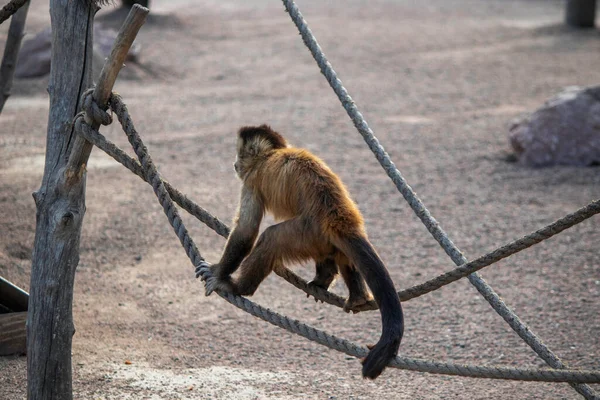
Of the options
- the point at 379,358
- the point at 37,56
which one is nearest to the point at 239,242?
the point at 379,358

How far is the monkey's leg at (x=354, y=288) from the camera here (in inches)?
152

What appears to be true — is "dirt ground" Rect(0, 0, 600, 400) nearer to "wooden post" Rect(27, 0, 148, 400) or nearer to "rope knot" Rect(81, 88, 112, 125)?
"wooden post" Rect(27, 0, 148, 400)

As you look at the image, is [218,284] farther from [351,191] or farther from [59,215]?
[351,191]

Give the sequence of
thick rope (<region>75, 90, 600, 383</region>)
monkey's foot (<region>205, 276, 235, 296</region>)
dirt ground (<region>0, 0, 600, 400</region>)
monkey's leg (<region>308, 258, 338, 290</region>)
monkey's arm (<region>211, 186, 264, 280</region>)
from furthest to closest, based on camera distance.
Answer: dirt ground (<region>0, 0, 600, 400</region>) → monkey's leg (<region>308, 258, 338, 290</region>) → monkey's arm (<region>211, 186, 264, 280</region>) → monkey's foot (<region>205, 276, 235, 296</region>) → thick rope (<region>75, 90, 600, 383</region>)

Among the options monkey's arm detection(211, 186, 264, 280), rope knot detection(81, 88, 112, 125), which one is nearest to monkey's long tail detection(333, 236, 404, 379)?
monkey's arm detection(211, 186, 264, 280)

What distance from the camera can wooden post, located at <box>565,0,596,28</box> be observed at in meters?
16.8

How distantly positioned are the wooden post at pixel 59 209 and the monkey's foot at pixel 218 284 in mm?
710

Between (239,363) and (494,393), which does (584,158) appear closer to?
(494,393)

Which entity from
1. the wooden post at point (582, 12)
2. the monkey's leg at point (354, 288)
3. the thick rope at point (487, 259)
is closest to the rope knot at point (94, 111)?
the thick rope at point (487, 259)

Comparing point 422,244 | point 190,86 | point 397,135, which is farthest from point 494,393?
point 190,86

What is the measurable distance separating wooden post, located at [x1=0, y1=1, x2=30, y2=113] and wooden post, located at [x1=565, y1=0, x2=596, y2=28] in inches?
546

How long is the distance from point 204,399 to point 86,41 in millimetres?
2203

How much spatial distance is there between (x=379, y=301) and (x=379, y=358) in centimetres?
26

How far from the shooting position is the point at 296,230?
12.2 ft
